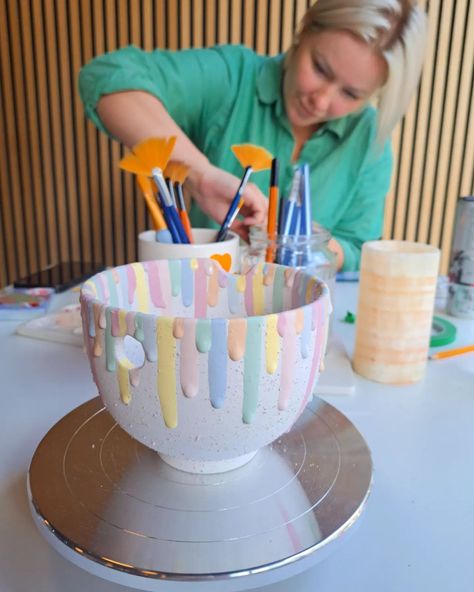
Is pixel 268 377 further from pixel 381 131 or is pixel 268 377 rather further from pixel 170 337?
pixel 381 131

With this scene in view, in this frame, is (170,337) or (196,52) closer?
(170,337)

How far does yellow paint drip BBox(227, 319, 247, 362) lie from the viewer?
0.67 ft

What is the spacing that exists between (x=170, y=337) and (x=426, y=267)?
26cm

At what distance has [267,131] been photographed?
0.96m

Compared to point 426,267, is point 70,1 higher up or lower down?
higher up

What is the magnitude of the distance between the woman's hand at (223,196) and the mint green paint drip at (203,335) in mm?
360

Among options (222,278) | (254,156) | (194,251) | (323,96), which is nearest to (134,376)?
(222,278)

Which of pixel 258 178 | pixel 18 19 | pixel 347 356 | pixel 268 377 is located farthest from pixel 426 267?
pixel 18 19

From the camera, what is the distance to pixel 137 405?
0.74ft

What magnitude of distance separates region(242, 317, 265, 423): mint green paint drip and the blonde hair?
682 millimetres

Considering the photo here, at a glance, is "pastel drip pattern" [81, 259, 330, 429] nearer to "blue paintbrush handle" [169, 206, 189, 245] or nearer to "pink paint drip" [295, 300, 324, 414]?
"pink paint drip" [295, 300, 324, 414]

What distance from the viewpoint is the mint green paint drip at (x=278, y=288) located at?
0.96 ft

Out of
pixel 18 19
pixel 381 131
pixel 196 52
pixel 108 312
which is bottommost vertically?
pixel 108 312

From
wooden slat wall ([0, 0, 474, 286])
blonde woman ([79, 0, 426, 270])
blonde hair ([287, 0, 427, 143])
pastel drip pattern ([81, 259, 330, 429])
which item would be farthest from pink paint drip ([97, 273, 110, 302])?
wooden slat wall ([0, 0, 474, 286])
